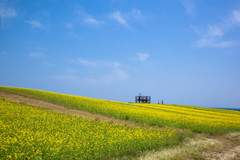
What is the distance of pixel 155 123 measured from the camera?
18.8m

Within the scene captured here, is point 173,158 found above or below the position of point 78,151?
below

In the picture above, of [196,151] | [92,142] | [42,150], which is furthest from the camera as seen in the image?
[196,151]

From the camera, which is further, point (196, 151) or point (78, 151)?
point (196, 151)

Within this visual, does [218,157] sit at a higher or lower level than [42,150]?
lower

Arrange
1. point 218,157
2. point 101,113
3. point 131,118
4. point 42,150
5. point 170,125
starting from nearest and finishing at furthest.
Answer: point 42,150 < point 218,157 < point 170,125 < point 131,118 < point 101,113

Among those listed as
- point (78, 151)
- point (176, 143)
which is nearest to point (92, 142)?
point (78, 151)

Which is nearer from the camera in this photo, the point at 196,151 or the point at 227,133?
the point at 196,151

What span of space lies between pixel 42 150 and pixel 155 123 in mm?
13765

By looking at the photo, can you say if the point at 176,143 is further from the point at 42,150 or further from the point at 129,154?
the point at 42,150

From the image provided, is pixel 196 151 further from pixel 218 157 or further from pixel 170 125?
pixel 170 125

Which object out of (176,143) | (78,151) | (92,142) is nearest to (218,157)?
(176,143)

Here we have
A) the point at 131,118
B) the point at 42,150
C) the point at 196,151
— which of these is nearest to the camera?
the point at 42,150

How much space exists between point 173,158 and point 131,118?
11745mm

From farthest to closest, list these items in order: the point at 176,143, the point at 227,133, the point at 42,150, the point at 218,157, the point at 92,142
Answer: the point at 227,133 < the point at 176,143 < the point at 218,157 < the point at 92,142 < the point at 42,150
